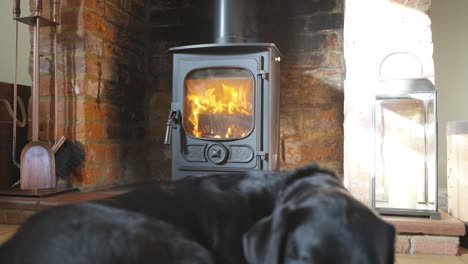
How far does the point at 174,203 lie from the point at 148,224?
11 cm

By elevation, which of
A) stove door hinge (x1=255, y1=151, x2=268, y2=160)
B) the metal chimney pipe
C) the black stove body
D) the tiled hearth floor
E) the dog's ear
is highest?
the metal chimney pipe

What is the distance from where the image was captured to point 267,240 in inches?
31.0

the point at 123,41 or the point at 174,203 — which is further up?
the point at 123,41

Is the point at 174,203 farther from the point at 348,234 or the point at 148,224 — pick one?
the point at 348,234

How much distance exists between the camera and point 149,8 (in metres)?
2.55

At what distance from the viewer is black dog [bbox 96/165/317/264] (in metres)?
0.83

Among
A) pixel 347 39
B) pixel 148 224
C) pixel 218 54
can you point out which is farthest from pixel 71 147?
pixel 148 224

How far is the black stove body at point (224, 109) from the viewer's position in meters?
1.89

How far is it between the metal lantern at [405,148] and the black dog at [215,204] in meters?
0.83

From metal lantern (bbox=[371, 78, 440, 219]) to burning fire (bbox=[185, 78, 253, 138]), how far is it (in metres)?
0.53

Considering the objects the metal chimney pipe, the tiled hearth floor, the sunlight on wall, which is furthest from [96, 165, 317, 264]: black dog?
the sunlight on wall

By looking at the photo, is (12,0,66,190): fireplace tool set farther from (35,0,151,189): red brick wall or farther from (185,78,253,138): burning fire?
(185,78,253,138): burning fire

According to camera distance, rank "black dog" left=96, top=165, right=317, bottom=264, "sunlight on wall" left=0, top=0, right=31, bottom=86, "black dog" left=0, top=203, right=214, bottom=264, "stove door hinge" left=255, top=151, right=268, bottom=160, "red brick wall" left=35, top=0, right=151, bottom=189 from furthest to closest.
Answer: "sunlight on wall" left=0, top=0, right=31, bottom=86 < "red brick wall" left=35, top=0, right=151, bottom=189 < "stove door hinge" left=255, top=151, right=268, bottom=160 < "black dog" left=96, top=165, right=317, bottom=264 < "black dog" left=0, top=203, right=214, bottom=264

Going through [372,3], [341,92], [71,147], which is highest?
[372,3]
